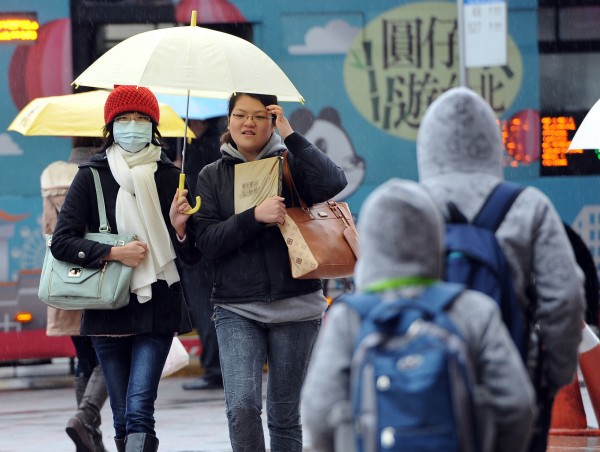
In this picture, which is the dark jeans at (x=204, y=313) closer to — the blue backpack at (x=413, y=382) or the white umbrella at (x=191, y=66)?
the white umbrella at (x=191, y=66)

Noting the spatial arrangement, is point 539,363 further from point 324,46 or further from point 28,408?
point 324,46

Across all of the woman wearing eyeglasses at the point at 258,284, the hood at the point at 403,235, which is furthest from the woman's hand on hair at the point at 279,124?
the hood at the point at 403,235

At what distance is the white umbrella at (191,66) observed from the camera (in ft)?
19.8

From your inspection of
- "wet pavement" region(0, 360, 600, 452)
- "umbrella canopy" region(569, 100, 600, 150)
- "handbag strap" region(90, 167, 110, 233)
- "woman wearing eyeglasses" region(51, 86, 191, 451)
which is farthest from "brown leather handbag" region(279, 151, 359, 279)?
"wet pavement" region(0, 360, 600, 452)

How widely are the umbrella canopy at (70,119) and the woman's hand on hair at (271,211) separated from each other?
280 cm

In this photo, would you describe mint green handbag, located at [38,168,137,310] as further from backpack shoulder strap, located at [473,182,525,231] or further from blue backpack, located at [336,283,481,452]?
blue backpack, located at [336,283,481,452]

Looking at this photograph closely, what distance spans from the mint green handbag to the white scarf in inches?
2.3

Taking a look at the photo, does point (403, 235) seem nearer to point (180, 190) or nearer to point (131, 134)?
point (180, 190)

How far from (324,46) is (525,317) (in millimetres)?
7798

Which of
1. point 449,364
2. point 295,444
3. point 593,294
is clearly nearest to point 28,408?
point 295,444

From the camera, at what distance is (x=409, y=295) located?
343 centimetres

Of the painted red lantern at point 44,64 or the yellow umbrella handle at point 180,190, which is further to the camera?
the painted red lantern at point 44,64

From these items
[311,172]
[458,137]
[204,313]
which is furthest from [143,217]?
[204,313]

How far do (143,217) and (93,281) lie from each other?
14.5 inches
